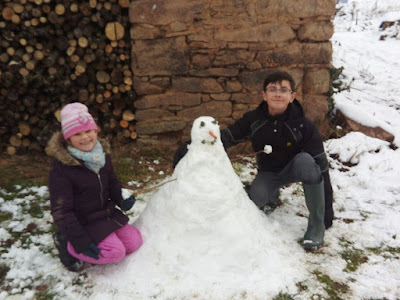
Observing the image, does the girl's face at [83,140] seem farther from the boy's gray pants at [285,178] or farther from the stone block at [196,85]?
the stone block at [196,85]

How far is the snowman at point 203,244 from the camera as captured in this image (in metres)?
2.01

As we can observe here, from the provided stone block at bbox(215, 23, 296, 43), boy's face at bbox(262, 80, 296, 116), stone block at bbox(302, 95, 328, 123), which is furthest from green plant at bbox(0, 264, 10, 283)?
stone block at bbox(302, 95, 328, 123)

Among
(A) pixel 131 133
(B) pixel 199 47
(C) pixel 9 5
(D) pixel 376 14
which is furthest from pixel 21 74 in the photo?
(D) pixel 376 14

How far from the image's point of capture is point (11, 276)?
6.76 feet

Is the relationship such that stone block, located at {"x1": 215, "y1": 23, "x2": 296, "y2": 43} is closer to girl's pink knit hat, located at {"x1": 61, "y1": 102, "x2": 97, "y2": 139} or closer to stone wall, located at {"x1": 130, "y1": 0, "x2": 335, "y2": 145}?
stone wall, located at {"x1": 130, "y1": 0, "x2": 335, "y2": 145}

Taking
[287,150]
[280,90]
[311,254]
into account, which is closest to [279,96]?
[280,90]

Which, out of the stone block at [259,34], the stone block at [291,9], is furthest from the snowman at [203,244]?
the stone block at [291,9]

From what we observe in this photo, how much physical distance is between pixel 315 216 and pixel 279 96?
0.94 m

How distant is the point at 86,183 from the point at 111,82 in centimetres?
189

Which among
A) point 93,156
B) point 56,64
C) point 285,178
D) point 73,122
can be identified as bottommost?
point 285,178

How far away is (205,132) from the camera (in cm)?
206

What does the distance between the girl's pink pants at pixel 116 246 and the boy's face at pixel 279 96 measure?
1.37m

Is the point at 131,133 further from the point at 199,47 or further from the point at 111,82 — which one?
the point at 199,47

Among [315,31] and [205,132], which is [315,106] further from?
[205,132]
